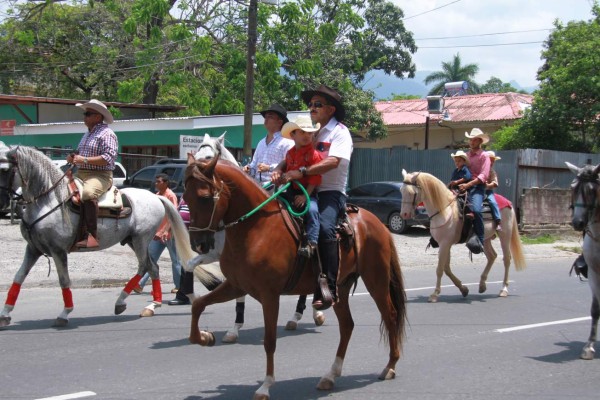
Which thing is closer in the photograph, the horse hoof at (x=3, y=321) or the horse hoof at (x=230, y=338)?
the horse hoof at (x=230, y=338)

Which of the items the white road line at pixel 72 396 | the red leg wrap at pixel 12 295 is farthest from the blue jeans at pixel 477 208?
the white road line at pixel 72 396

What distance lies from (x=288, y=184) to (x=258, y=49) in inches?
916

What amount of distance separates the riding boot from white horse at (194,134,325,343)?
5.40ft

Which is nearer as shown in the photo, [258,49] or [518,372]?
[518,372]

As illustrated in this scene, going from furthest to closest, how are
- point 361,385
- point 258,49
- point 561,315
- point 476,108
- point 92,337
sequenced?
point 476,108
point 258,49
point 561,315
point 92,337
point 361,385

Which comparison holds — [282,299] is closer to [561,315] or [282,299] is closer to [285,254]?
[561,315]

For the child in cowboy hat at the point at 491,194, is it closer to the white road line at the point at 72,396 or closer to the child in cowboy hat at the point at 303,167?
the child in cowboy hat at the point at 303,167

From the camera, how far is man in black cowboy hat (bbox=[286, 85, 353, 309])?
6.10 metres

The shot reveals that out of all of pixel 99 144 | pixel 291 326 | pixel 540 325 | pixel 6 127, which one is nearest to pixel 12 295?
pixel 99 144

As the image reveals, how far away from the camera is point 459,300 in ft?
38.5

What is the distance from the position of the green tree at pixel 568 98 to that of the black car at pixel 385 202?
10.4 m

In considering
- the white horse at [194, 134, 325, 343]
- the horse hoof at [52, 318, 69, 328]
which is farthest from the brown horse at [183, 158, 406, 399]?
the horse hoof at [52, 318, 69, 328]

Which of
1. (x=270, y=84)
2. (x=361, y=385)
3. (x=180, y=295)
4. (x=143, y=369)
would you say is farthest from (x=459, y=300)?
(x=270, y=84)

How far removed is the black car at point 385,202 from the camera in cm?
2321
